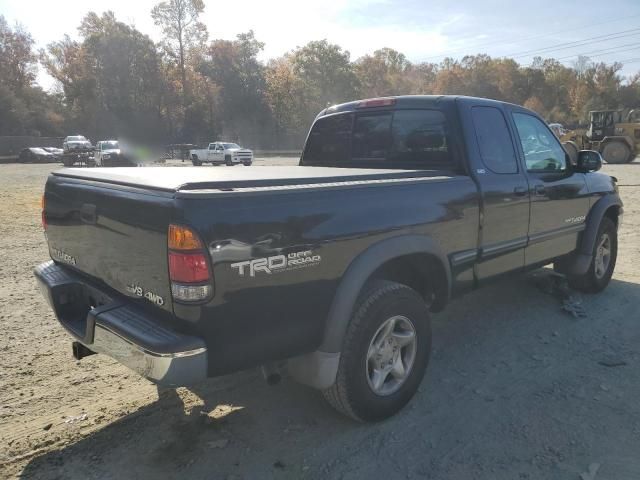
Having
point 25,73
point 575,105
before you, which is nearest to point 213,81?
point 25,73

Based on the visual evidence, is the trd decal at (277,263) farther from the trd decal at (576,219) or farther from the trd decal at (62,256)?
the trd decal at (576,219)

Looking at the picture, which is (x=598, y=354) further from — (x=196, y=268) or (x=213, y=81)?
(x=213, y=81)

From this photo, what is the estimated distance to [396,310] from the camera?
Answer: 3072 mm

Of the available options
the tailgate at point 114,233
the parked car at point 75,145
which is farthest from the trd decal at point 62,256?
the parked car at point 75,145

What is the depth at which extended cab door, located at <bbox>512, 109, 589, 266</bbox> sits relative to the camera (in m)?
4.32

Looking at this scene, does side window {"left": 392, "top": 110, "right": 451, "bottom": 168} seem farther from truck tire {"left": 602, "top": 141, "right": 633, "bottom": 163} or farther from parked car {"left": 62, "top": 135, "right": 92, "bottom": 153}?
parked car {"left": 62, "top": 135, "right": 92, "bottom": 153}

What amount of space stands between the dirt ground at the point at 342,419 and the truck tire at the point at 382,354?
16cm

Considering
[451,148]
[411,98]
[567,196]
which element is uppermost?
[411,98]

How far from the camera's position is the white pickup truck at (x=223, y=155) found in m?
35.2

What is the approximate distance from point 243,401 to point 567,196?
3.43 metres

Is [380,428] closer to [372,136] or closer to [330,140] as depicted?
[372,136]

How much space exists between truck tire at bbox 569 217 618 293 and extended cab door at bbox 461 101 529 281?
4.88 ft

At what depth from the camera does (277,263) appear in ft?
7.88

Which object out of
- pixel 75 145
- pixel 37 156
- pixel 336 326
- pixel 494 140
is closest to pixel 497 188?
pixel 494 140
